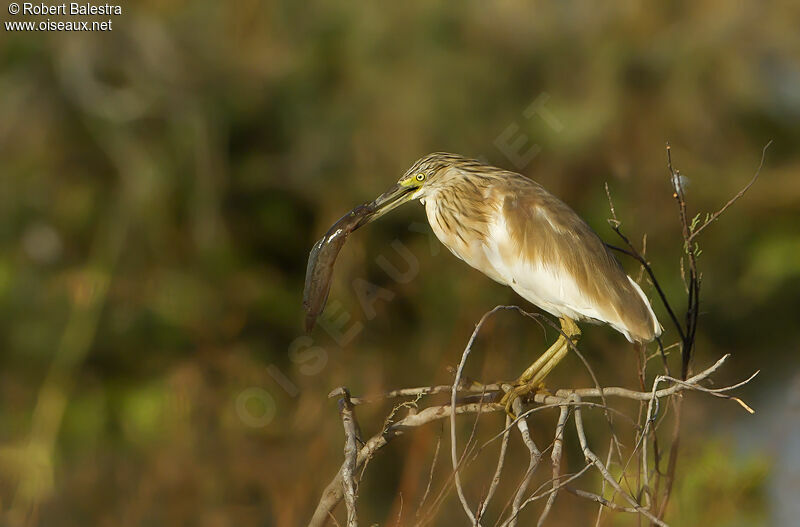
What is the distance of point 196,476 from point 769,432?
299cm

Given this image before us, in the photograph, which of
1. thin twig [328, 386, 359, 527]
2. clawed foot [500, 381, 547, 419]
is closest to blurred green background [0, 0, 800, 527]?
clawed foot [500, 381, 547, 419]

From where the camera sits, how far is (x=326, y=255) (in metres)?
1.97

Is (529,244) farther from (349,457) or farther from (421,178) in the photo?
(349,457)

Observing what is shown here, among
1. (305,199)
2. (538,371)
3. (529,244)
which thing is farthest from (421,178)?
(305,199)

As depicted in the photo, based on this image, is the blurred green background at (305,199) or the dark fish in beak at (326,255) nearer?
the dark fish in beak at (326,255)

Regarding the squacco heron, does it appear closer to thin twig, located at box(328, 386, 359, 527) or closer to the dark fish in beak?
the dark fish in beak

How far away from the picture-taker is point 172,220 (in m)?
5.57

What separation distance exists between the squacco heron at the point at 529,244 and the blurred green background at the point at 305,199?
2267 millimetres

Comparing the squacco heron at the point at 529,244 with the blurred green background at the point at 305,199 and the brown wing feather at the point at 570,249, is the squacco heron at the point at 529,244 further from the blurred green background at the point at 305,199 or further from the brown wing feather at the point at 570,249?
the blurred green background at the point at 305,199

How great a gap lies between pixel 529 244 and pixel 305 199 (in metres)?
3.67

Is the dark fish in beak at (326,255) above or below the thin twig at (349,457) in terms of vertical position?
above

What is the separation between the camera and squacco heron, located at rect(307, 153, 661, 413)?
6.97 ft

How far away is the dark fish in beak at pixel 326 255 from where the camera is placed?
1867 mm

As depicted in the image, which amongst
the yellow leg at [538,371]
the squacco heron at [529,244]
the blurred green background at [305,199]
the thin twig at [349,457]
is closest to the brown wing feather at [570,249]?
the squacco heron at [529,244]
